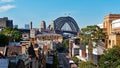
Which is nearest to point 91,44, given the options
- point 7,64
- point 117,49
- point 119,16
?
point 117,49

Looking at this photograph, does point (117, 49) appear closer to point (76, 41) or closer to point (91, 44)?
point (91, 44)

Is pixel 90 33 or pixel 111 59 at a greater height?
pixel 90 33

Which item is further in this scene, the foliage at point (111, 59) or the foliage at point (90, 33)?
the foliage at point (90, 33)

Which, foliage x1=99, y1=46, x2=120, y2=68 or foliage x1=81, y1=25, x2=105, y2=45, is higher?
foliage x1=81, y1=25, x2=105, y2=45

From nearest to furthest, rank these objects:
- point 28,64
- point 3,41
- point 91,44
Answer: point 28,64, point 91,44, point 3,41

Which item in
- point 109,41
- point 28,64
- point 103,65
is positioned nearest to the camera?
point 28,64

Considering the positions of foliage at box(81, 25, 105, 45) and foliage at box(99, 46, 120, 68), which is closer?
foliage at box(99, 46, 120, 68)

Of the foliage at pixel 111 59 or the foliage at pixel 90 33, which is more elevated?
the foliage at pixel 90 33

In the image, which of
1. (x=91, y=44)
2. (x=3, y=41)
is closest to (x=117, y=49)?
(x=91, y=44)

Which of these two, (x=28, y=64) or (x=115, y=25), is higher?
(x=115, y=25)

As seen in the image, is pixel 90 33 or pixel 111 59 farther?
pixel 90 33

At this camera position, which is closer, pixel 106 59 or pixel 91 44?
pixel 106 59
